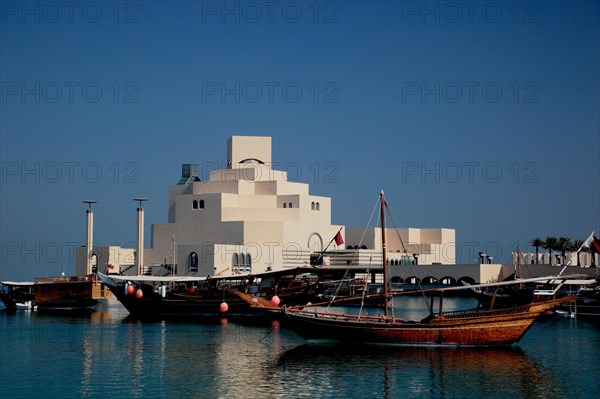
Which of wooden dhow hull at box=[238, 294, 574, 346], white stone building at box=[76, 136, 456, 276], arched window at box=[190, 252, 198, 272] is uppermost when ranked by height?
white stone building at box=[76, 136, 456, 276]

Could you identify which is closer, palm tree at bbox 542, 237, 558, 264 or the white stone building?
the white stone building

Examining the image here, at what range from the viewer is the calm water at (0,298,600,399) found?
97.5 ft

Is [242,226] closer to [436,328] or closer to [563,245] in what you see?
[563,245]

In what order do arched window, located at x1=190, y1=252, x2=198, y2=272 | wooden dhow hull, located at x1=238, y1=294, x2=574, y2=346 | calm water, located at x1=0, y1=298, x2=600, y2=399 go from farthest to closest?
arched window, located at x1=190, y1=252, x2=198, y2=272, wooden dhow hull, located at x1=238, y1=294, x2=574, y2=346, calm water, located at x1=0, y1=298, x2=600, y2=399

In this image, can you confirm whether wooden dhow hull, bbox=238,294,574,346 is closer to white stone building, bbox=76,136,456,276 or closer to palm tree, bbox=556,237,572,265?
white stone building, bbox=76,136,456,276

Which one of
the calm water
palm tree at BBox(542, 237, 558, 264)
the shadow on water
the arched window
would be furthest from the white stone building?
the shadow on water

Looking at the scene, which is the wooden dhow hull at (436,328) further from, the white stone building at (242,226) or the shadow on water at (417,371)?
the white stone building at (242,226)

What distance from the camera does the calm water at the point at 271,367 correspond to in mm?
29703

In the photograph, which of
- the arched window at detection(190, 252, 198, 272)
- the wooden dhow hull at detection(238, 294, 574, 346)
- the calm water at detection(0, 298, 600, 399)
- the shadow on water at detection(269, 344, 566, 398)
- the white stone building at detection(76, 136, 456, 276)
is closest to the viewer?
the calm water at detection(0, 298, 600, 399)

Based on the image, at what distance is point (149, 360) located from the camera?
120 ft

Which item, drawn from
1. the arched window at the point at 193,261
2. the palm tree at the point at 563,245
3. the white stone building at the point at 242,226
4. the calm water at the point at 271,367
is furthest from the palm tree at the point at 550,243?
the calm water at the point at 271,367

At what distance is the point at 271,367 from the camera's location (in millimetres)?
34594

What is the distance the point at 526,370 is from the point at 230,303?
2867 centimetres

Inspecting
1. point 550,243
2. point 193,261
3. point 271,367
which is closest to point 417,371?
point 271,367
